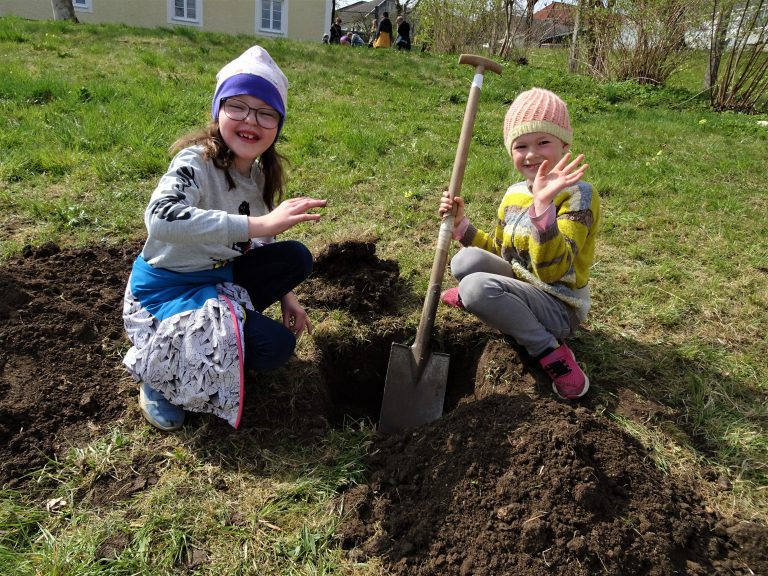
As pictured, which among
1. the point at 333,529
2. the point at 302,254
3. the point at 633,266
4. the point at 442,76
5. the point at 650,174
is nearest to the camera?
the point at 333,529

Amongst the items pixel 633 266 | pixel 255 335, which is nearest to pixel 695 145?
pixel 633 266

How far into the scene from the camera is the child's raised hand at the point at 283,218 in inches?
79.7

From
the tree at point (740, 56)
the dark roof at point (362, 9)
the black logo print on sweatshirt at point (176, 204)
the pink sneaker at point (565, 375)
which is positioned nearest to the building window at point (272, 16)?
the tree at point (740, 56)

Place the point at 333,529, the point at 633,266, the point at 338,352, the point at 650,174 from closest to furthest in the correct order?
the point at 333,529
the point at 338,352
the point at 633,266
the point at 650,174

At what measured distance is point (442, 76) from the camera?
10500 mm

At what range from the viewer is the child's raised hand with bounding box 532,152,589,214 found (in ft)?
7.07

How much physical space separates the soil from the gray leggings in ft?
0.60

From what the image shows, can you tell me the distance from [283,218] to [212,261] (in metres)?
0.53

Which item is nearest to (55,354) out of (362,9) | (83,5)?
(83,5)

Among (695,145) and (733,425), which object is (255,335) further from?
(695,145)

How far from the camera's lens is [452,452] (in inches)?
82.1

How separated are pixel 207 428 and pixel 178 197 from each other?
0.98 m

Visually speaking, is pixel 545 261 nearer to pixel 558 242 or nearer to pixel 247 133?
pixel 558 242

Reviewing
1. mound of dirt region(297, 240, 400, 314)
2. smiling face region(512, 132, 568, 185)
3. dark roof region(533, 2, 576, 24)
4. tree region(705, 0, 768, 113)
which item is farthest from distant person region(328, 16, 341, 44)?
smiling face region(512, 132, 568, 185)
